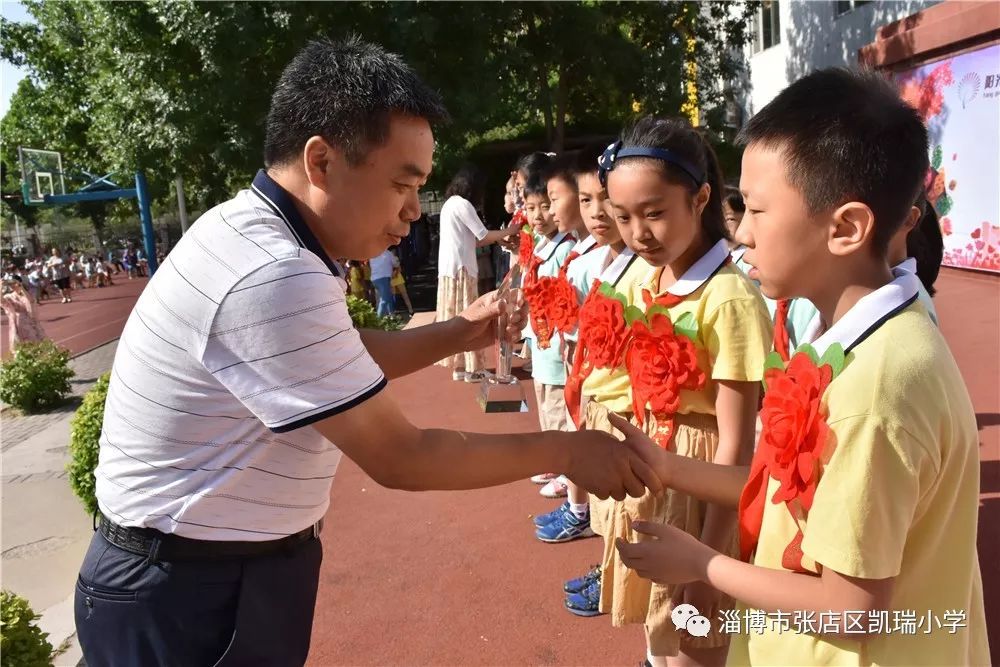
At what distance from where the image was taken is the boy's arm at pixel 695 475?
184 cm

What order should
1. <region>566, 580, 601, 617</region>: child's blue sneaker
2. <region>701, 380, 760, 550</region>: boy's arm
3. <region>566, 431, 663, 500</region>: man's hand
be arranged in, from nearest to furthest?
<region>566, 431, 663, 500</region>: man's hand < <region>701, 380, 760, 550</region>: boy's arm < <region>566, 580, 601, 617</region>: child's blue sneaker

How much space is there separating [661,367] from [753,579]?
94 cm

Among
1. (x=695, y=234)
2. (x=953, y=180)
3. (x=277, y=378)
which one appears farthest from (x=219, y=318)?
(x=953, y=180)

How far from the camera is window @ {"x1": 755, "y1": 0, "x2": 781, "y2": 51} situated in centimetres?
1689

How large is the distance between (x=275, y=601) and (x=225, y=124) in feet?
34.7

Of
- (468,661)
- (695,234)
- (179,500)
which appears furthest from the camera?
(468,661)

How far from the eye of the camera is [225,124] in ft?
36.3

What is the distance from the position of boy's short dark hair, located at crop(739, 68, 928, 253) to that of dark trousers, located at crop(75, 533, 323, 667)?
1396 mm

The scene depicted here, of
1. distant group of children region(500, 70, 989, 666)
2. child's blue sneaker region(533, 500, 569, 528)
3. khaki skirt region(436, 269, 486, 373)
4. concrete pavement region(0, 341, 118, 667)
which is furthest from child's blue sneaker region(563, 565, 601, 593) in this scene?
Result: khaki skirt region(436, 269, 486, 373)

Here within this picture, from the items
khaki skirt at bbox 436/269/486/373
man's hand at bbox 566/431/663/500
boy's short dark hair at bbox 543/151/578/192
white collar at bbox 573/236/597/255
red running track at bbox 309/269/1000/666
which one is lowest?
red running track at bbox 309/269/1000/666

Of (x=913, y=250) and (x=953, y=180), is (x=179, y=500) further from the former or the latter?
(x=953, y=180)

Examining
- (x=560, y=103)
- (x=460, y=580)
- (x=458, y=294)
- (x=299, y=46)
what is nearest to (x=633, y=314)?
(x=460, y=580)

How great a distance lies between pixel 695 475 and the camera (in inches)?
73.3

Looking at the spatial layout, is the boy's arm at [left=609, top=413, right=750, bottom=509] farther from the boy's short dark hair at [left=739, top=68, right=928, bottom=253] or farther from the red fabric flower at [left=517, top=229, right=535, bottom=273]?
the red fabric flower at [left=517, top=229, right=535, bottom=273]
